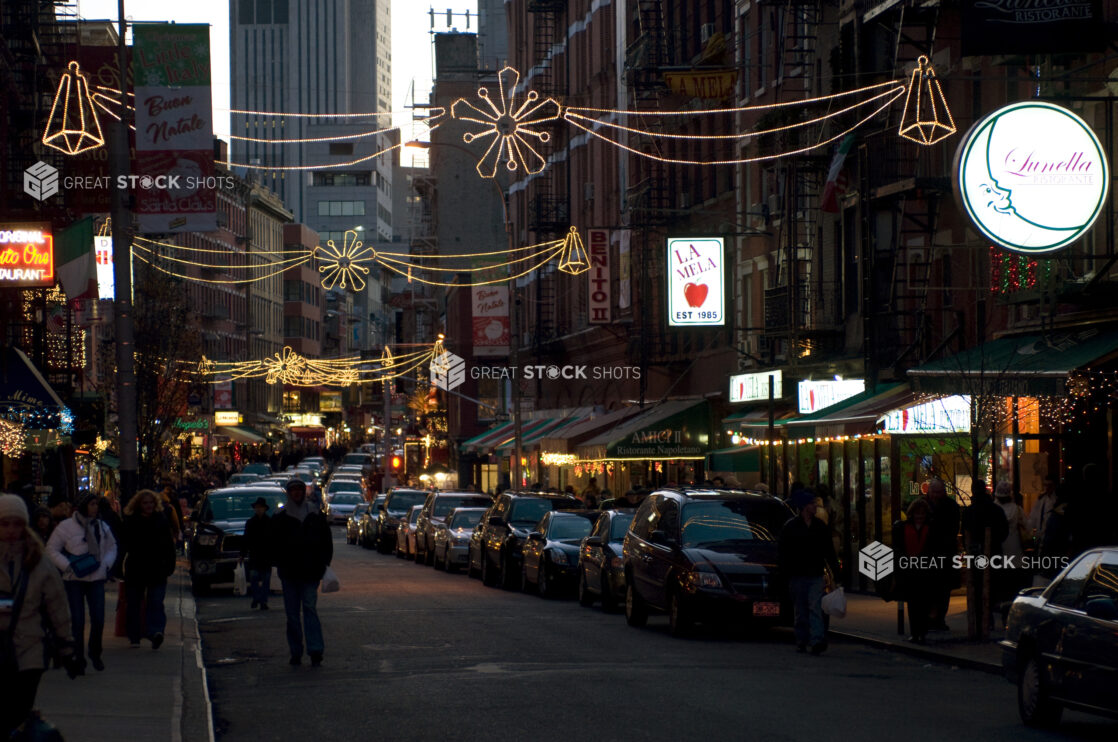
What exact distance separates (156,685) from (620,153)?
35813 mm

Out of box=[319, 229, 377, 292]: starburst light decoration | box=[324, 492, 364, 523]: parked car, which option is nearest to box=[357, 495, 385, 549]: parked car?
box=[319, 229, 377, 292]: starburst light decoration

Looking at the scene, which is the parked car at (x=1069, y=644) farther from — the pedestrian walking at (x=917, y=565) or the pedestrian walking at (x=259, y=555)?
the pedestrian walking at (x=259, y=555)

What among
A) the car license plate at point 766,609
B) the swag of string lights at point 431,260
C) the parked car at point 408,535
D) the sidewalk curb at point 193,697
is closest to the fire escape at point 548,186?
the swag of string lights at point 431,260

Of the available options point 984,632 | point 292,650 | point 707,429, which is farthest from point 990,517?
point 707,429

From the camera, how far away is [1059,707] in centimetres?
1255

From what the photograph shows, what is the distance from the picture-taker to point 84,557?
17.3 metres

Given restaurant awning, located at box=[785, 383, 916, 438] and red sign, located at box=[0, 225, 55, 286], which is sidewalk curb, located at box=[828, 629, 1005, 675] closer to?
restaurant awning, located at box=[785, 383, 916, 438]

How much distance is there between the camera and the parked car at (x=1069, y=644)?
1155cm

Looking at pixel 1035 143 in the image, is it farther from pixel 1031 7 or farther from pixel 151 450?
pixel 151 450

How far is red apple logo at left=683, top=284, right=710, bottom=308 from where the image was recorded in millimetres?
36781

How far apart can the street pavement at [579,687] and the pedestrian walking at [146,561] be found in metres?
0.83

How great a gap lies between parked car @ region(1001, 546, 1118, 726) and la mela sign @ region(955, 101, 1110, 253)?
7.55 metres

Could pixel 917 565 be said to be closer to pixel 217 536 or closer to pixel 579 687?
pixel 579 687

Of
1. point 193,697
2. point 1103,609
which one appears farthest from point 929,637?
point 193,697
